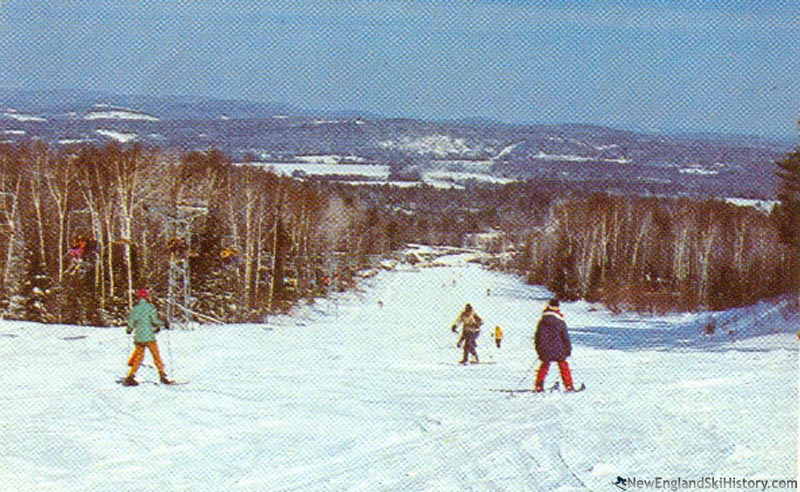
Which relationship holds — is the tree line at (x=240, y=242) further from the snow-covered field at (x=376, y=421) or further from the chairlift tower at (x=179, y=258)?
the snow-covered field at (x=376, y=421)

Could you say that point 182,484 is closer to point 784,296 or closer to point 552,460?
point 552,460

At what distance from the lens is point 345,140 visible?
183 m

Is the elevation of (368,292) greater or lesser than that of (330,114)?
lesser

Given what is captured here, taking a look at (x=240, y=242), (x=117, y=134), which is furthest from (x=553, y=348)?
(x=117, y=134)

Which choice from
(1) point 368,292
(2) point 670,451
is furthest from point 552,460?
(1) point 368,292

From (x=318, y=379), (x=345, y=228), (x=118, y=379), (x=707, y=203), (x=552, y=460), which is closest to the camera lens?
(x=552, y=460)

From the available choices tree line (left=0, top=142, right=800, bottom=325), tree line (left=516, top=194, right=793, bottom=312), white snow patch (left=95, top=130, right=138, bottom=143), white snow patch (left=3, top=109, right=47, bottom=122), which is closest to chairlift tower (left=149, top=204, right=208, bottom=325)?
tree line (left=0, top=142, right=800, bottom=325)

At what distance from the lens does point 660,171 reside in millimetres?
130750

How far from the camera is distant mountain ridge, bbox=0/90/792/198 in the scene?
258ft

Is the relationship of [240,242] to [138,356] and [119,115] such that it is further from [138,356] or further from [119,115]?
[138,356]

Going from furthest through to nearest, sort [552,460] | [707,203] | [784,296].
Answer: [707,203], [784,296], [552,460]

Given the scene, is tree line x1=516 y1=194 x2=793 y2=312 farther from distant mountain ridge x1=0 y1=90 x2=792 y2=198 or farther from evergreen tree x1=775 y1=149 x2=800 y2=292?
evergreen tree x1=775 y1=149 x2=800 y2=292

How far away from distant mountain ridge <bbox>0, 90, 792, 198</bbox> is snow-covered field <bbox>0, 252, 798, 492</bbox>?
45.9 m

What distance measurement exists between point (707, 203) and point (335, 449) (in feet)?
253
